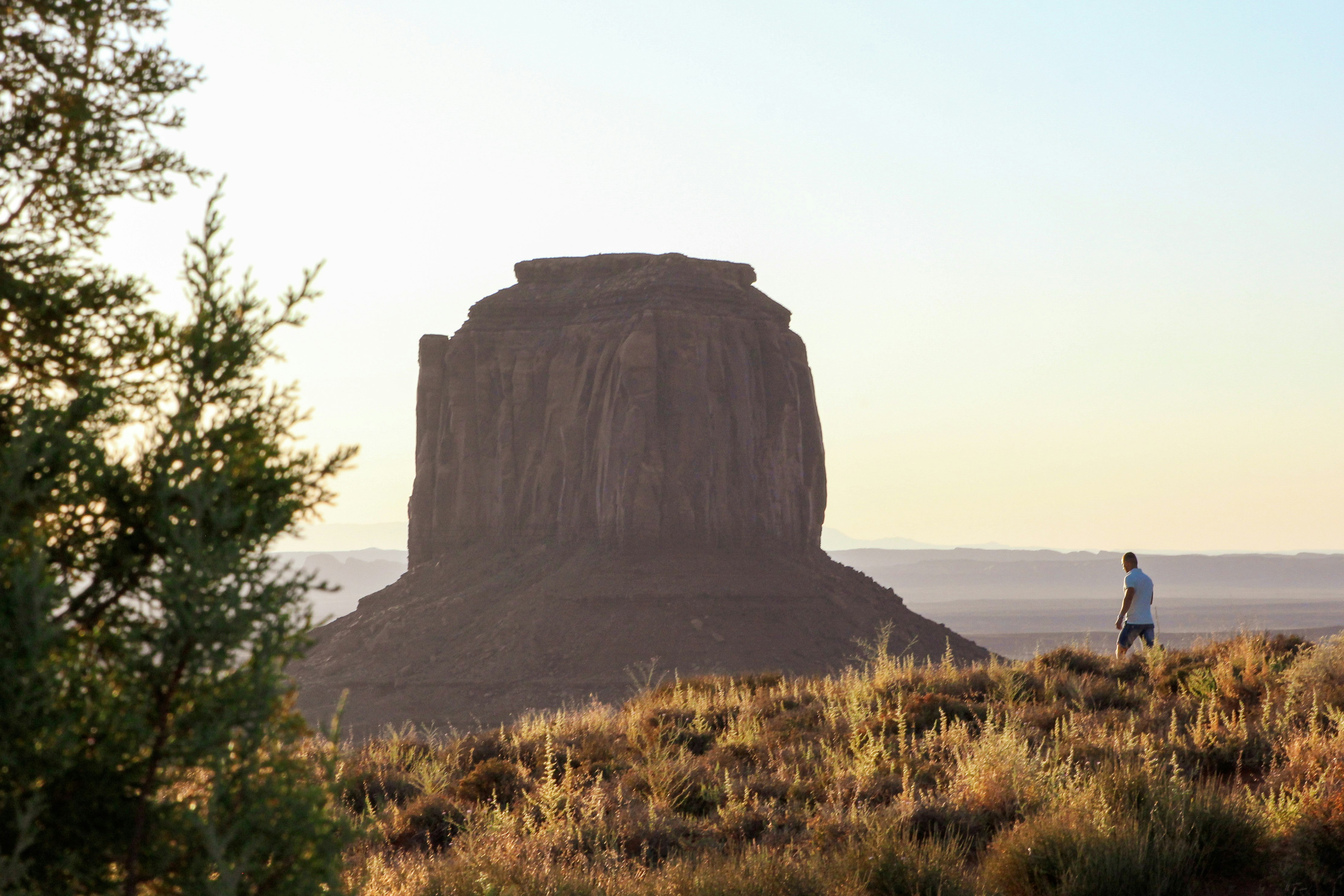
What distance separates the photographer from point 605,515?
241 ft

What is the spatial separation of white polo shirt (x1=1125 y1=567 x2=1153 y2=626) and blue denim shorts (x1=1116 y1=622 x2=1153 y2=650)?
3 cm

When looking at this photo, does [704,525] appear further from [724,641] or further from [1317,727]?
[1317,727]

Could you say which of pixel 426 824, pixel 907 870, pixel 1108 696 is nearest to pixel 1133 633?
pixel 1108 696

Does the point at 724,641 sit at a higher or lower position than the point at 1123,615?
lower

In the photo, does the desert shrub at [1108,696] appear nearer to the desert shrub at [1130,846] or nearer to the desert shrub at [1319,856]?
the desert shrub at [1130,846]

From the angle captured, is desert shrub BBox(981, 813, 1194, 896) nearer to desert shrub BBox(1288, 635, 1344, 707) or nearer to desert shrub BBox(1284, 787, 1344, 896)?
desert shrub BBox(1284, 787, 1344, 896)

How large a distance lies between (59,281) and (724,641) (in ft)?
182

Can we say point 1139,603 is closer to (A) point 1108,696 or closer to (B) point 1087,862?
(A) point 1108,696

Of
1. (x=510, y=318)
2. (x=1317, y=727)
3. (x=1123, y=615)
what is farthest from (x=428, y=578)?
(x=1317, y=727)

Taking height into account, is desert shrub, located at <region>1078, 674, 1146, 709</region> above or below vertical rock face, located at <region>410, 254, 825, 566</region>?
below

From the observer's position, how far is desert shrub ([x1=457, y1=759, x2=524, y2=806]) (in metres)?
12.6

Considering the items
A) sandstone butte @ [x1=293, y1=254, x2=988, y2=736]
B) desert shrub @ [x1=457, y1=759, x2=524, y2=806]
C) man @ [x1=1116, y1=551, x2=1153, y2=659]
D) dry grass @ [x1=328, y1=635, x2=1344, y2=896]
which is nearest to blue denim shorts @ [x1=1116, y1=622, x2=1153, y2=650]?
man @ [x1=1116, y1=551, x2=1153, y2=659]

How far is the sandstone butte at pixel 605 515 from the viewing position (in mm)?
60562

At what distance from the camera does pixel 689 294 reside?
75.8 meters
